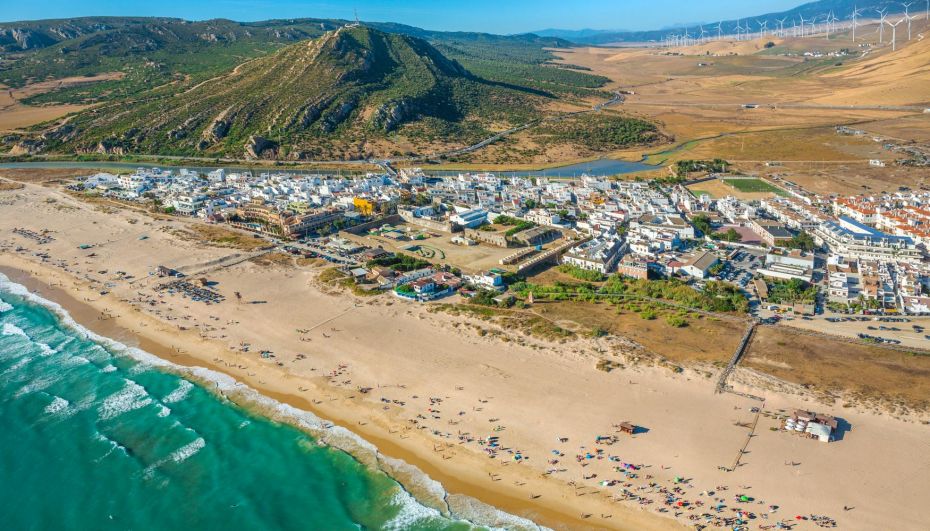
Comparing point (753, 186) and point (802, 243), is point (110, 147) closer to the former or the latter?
point (753, 186)

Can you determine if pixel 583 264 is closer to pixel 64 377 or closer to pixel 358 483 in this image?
pixel 358 483

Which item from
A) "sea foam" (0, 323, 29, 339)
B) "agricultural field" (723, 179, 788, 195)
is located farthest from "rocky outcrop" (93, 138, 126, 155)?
"agricultural field" (723, 179, 788, 195)

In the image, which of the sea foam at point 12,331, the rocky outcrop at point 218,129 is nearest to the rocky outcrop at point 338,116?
the rocky outcrop at point 218,129

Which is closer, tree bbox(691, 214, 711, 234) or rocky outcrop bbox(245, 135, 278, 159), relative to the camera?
tree bbox(691, 214, 711, 234)

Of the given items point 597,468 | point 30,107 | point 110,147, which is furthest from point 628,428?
point 30,107

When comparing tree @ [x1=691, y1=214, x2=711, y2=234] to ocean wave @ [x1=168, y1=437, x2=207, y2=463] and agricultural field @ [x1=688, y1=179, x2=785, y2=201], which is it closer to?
agricultural field @ [x1=688, y1=179, x2=785, y2=201]

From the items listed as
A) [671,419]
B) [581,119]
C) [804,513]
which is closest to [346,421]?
[671,419]
